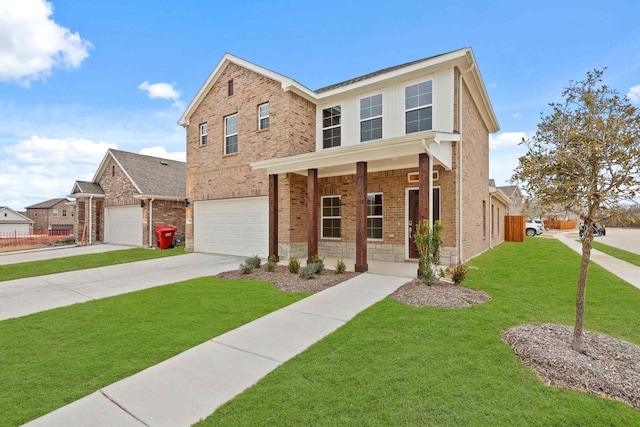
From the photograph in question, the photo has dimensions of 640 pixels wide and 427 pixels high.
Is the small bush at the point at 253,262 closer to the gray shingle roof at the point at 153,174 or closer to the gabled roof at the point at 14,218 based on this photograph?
the gray shingle roof at the point at 153,174

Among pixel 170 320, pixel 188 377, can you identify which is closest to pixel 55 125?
pixel 170 320

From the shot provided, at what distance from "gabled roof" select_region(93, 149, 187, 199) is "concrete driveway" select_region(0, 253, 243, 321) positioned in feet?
22.7

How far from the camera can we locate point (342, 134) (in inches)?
442

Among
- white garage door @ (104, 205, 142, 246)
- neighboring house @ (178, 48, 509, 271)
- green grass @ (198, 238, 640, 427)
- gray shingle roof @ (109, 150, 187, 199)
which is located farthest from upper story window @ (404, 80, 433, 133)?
white garage door @ (104, 205, 142, 246)

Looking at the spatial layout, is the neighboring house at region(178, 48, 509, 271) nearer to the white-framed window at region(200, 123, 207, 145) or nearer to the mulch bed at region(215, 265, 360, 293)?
the white-framed window at region(200, 123, 207, 145)

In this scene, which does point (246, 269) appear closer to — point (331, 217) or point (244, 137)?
point (331, 217)

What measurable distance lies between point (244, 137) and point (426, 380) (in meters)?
11.2

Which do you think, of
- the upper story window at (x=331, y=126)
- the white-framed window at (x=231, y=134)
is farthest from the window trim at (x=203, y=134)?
the upper story window at (x=331, y=126)

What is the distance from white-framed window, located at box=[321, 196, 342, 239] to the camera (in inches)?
445

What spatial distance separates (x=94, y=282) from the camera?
7824mm

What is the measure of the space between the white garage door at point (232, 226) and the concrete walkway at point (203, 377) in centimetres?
681

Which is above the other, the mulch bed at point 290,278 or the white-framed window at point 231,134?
the white-framed window at point 231,134

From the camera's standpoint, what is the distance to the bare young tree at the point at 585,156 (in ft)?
10.7

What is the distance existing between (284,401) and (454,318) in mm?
3113
